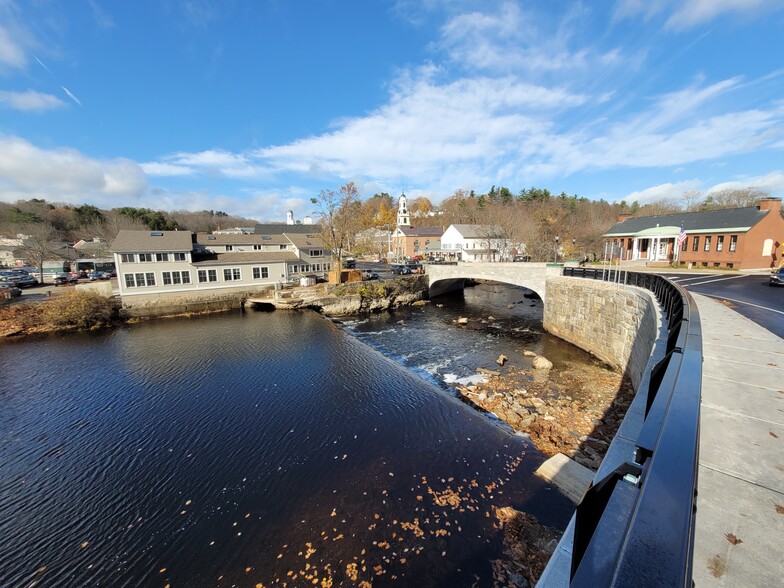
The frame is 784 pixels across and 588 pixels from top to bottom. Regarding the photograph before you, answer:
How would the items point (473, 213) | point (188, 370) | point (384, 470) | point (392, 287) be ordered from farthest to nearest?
point (473, 213), point (392, 287), point (188, 370), point (384, 470)

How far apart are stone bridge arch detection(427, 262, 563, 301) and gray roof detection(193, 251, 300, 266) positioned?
745 inches

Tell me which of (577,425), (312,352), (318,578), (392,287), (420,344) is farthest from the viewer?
(392,287)

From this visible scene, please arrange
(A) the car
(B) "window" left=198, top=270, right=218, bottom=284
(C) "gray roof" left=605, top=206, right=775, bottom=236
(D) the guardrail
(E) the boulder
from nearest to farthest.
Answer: (D) the guardrail, (E) the boulder, (C) "gray roof" left=605, top=206, right=775, bottom=236, (B) "window" left=198, top=270, right=218, bottom=284, (A) the car

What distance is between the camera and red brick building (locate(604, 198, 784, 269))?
3183 cm

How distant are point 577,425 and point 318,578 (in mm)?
10635

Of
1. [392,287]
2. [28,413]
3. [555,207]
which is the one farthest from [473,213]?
[28,413]

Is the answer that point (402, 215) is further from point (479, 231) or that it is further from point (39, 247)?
point (39, 247)

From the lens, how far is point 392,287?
3872cm

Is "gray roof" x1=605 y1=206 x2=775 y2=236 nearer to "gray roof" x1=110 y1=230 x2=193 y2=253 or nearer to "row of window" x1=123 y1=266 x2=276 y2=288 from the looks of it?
"row of window" x1=123 y1=266 x2=276 y2=288

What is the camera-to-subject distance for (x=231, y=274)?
128ft

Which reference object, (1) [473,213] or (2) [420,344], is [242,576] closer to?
(2) [420,344]

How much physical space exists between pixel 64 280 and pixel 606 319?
63.1m

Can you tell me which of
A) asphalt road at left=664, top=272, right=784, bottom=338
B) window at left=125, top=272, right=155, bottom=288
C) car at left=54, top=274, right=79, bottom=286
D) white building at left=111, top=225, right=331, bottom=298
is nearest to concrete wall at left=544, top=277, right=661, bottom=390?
asphalt road at left=664, top=272, right=784, bottom=338

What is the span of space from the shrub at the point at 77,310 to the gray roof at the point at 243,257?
9451 mm
